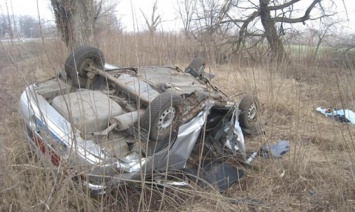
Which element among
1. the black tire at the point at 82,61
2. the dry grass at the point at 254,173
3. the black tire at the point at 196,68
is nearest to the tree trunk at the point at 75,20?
the black tire at the point at 196,68

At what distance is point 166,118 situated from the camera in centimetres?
287

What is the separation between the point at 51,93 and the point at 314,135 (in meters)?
3.55

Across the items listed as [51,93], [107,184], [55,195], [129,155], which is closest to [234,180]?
[129,155]

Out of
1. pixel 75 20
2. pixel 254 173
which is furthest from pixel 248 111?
pixel 75 20

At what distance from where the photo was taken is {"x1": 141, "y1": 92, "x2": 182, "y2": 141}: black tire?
9.01 feet

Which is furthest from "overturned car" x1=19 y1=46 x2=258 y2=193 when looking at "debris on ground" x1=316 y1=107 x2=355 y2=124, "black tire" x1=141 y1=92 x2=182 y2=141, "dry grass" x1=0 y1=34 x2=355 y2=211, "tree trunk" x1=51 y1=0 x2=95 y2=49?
"tree trunk" x1=51 y1=0 x2=95 y2=49

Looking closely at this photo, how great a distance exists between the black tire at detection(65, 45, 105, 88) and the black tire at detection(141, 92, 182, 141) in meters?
1.17

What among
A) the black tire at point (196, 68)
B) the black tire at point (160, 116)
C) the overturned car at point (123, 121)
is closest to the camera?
the overturned car at point (123, 121)

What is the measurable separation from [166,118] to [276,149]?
181cm

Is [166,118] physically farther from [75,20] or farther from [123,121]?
[75,20]

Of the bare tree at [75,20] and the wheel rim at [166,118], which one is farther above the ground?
the bare tree at [75,20]

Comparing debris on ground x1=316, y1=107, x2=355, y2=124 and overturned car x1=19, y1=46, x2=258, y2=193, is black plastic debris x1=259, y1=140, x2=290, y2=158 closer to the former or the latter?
overturned car x1=19, y1=46, x2=258, y2=193

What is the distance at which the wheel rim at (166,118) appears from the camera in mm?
2824

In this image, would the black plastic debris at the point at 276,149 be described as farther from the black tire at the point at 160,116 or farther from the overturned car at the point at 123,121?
the black tire at the point at 160,116
